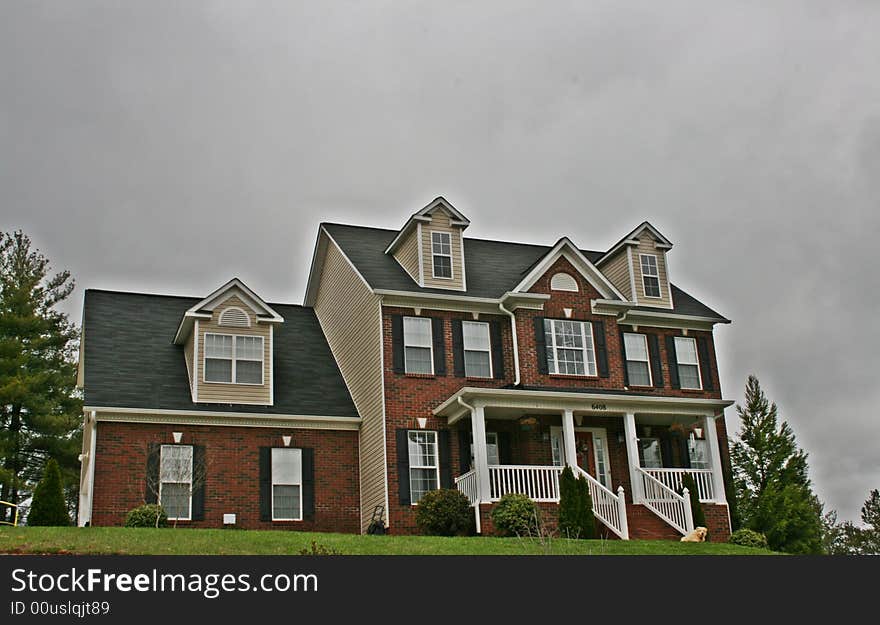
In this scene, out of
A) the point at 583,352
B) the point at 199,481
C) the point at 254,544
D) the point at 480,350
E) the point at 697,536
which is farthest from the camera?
the point at 583,352

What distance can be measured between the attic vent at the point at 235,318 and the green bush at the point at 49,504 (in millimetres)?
6216

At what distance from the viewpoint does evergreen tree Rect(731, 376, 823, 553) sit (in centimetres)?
3142

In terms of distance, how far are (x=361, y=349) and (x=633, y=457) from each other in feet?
26.2

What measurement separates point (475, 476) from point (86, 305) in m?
12.6

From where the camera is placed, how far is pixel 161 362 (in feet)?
88.8

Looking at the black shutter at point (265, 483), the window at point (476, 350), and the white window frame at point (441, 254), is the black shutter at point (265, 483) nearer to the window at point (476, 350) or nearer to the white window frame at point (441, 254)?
the window at point (476, 350)

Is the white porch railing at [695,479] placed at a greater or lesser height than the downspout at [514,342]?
lesser

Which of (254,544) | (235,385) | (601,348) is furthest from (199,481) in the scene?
(601,348)

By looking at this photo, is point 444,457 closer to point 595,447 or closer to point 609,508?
point 609,508

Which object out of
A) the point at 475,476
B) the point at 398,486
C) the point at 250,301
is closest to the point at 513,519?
the point at 475,476

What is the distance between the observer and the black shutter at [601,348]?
91.6 ft

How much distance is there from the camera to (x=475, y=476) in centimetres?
2455

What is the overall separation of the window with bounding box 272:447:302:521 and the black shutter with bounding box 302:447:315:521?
0.11 m

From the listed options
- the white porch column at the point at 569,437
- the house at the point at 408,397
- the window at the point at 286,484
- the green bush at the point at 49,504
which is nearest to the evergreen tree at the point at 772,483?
the house at the point at 408,397
